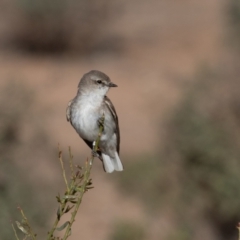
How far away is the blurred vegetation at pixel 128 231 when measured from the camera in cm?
1141

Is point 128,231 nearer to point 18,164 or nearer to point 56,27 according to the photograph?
point 18,164

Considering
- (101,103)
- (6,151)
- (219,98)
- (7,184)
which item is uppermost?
(219,98)

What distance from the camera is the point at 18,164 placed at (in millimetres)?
11016

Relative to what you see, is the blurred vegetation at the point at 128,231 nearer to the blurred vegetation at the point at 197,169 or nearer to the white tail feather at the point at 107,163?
the blurred vegetation at the point at 197,169

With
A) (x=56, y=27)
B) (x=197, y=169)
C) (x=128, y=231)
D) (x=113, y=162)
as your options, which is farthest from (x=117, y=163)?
(x=56, y=27)

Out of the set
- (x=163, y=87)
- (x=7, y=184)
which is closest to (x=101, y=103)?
(x=7, y=184)

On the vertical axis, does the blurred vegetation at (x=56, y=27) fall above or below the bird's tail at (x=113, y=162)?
above

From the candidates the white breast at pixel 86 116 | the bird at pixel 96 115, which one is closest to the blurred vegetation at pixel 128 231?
the bird at pixel 96 115

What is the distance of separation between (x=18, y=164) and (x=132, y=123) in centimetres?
756

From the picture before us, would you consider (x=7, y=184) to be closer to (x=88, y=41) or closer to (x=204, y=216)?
(x=204, y=216)

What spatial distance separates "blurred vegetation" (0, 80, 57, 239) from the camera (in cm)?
923

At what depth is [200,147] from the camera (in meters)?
12.6

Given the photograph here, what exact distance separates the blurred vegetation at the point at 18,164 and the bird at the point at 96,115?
224 centimetres

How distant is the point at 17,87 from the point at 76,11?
40.2ft
